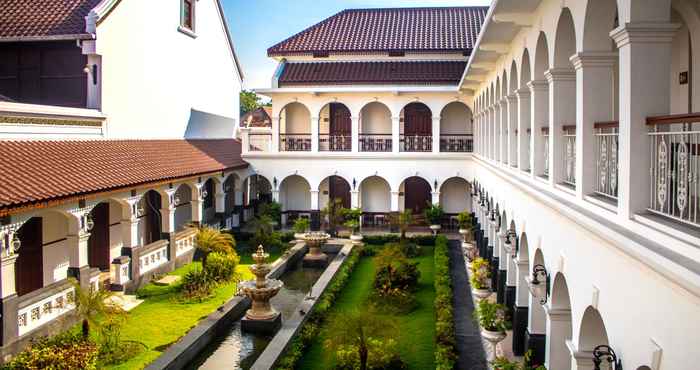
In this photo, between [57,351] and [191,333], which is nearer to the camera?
[57,351]

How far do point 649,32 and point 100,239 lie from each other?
17229 millimetres

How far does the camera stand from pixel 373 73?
29.5 meters

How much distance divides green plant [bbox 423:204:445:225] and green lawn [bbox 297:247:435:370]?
16.3 feet

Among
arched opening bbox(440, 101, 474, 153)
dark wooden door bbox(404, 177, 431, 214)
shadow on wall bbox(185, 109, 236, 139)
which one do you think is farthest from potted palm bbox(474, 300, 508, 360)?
dark wooden door bbox(404, 177, 431, 214)

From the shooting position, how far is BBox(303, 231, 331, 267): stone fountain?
859 inches

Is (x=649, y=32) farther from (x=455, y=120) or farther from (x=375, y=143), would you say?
(x=455, y=120)

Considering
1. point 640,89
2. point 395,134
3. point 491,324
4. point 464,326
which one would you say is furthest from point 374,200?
point 640,89

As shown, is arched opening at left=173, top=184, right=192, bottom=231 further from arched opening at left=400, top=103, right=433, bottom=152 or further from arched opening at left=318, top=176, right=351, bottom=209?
arched opening at left=400, top=103, right=433, bottom=152

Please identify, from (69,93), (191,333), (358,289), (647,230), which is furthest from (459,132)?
(647,230)

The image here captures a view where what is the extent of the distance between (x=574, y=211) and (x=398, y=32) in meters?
25.7

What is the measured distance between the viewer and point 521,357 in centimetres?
1188

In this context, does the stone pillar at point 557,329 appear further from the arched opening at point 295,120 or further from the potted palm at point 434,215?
the arched opening at point 295,120

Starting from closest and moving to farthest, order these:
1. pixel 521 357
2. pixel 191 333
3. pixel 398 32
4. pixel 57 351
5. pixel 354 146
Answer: pixel 57 351 → pixel 521 357 → pixel 191 333 → pixel 354 146 → pixel 398 32

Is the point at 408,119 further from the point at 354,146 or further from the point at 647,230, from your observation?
the point at 647,230
